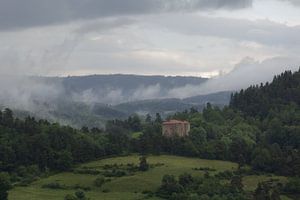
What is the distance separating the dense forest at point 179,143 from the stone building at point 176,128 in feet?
7.32

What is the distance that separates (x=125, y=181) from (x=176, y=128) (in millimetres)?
62306

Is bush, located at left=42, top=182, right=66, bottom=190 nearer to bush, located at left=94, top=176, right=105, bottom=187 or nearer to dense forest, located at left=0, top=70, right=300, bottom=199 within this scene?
bush, located at left=94, top=176, right=105, bottom=187

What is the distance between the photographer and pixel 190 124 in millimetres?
184750

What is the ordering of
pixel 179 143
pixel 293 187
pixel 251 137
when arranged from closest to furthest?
pixel 293 187 → pixel 179 143 → pixel 251 137

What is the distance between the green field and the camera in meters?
108

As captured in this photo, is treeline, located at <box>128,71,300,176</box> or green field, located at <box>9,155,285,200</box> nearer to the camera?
green field, located at <box>9,155,285,200</box>

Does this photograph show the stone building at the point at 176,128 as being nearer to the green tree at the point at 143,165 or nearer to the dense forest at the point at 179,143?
the dense forest at the point at 179,143

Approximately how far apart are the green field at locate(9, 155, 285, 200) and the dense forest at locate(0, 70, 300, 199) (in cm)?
481

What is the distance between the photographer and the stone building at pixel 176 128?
586 ft

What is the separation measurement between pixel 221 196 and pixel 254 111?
90.9 m

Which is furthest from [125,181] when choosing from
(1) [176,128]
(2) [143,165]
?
(1) [176,128]

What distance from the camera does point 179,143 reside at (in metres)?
156

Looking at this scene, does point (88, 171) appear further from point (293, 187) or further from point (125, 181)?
point (293, 187)

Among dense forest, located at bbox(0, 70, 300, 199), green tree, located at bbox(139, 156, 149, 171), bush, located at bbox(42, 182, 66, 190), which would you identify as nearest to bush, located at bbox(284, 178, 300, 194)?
dense forest, located at bbox(0, 70, 300, 199)
